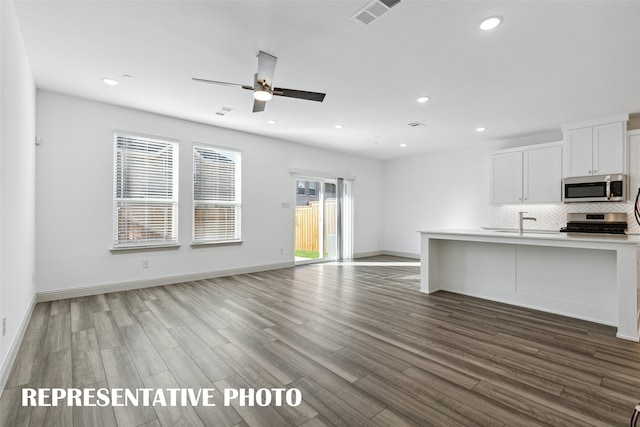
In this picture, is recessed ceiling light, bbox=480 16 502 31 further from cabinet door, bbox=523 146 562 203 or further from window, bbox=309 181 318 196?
window, bbox=309 181 318 196

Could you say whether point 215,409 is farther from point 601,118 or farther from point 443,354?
point 601,118

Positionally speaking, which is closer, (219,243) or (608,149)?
(608,149)

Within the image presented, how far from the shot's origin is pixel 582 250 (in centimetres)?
332

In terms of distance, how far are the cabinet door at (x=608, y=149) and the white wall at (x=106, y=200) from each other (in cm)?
571

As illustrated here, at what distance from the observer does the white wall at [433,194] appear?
22.5ft

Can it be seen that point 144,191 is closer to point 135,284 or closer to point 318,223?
point 135,284

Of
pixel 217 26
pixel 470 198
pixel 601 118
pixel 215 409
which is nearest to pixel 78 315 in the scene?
pixel 215 409

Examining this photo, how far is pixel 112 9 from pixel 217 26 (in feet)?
2.64

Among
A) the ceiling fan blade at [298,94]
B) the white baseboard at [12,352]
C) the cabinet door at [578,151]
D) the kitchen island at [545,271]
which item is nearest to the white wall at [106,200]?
the white baseboard at [12,352]

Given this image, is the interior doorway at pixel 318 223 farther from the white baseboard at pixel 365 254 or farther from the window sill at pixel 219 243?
the window sill at pixel 219 243

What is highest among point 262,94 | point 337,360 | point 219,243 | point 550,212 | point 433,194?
point 262,94

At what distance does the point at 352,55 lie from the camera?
9.78 ft

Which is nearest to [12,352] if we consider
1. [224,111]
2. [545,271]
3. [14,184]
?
[14,184]

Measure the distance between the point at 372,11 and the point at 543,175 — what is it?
16.8 feet
